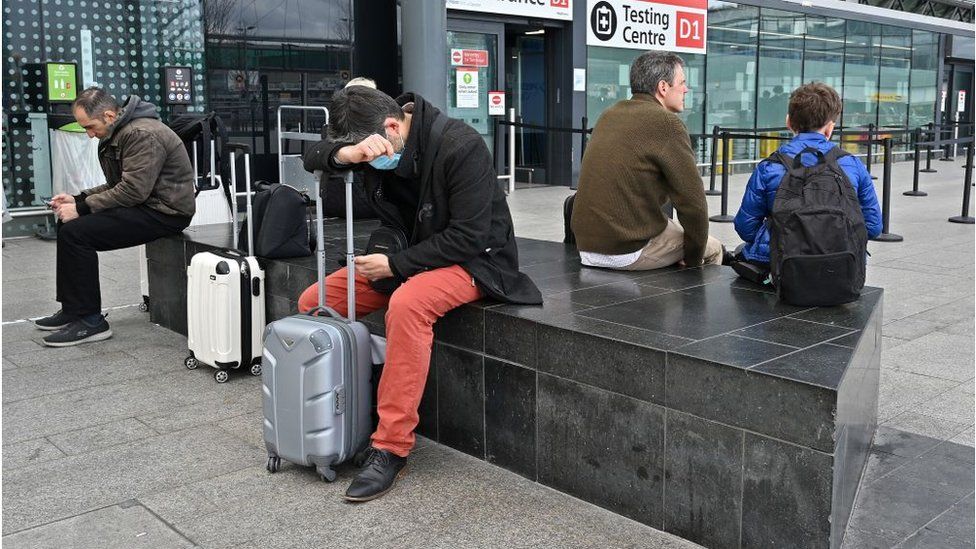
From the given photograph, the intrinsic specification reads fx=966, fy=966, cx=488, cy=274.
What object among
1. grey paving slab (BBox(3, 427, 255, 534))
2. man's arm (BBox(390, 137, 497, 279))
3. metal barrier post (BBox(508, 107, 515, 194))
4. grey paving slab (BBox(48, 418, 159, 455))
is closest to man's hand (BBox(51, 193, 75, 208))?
grey paving slab (BBox(48, 418, 159, 455))

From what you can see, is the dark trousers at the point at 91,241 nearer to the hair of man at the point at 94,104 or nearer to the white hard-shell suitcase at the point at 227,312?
the hair of man at the point at 94,104

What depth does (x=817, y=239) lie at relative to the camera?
11.7ft

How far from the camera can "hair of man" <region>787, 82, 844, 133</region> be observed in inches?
158

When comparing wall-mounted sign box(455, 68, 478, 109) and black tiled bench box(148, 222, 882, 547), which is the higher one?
wall-mounted sign box(455, 68, 478, 109)

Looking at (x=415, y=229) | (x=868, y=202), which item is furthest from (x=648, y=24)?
(x=415, y=229)

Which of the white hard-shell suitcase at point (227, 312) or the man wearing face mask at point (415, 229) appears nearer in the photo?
the man wearing face mask at point (415, 229)

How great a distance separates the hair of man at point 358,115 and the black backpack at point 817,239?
154cm

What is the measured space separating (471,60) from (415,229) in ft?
33.6

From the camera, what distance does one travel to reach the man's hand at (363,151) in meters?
3.53

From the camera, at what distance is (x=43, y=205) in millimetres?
10109

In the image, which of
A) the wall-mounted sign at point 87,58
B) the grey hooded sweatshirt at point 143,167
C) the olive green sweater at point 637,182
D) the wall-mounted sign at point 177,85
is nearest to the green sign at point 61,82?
the wall-mounted sign at point 87,58

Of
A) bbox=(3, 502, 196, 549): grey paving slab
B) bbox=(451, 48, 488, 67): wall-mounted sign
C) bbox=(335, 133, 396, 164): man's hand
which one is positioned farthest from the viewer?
bbox=(451, 48, 488, 67): wall-mounted sign

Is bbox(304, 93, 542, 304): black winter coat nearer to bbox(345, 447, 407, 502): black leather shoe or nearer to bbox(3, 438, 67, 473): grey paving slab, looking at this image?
bbox(345, 447, 407, 502): black leather shoe

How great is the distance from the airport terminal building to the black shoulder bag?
86.7 inches
